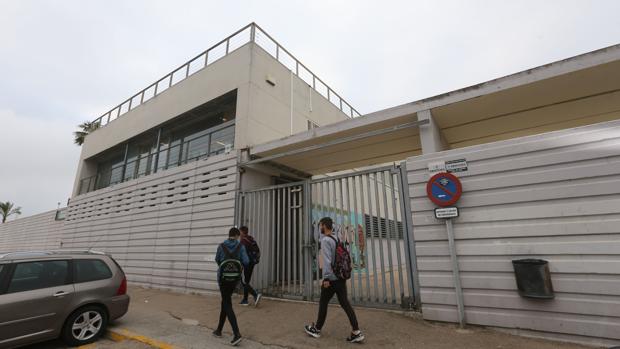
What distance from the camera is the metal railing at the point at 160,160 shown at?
9.62m

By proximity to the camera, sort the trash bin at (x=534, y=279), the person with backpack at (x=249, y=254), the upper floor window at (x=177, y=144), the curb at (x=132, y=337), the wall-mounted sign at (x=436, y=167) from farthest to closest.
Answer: the upper floor window at (x=177, y=144) < the person with backpack at (x=249, y=254) < the wall-mounted sign at (x=436, y=167) < the curb at (x=132, y=337) < the trash bin at (x=534, y=279)

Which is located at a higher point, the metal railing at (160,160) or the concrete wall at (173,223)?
the metal railing at (160,160)

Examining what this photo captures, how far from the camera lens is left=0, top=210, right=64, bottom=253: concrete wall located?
1617 cm

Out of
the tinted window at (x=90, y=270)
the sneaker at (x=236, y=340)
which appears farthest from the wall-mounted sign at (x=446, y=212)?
the tinted window at (x=90, y=270)

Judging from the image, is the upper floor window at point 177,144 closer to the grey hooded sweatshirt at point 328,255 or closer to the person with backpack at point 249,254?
the person with backpack at point 249,254

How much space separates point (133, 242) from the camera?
10.3 metres

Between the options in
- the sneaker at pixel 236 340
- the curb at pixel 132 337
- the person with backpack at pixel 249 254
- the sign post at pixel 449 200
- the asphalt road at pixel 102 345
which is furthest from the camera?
the person with backpack at pixel 249 254

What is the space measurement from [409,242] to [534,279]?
179 cm

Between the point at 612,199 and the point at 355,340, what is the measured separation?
3833 mm

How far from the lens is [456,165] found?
480 cm

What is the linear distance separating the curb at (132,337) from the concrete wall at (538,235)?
4021mm

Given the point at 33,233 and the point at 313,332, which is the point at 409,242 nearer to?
the point at 313,332

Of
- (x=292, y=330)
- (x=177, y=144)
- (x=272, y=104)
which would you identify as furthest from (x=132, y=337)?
(x=177, y=144)

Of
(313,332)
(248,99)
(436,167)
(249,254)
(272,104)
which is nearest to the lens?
(313,332)
